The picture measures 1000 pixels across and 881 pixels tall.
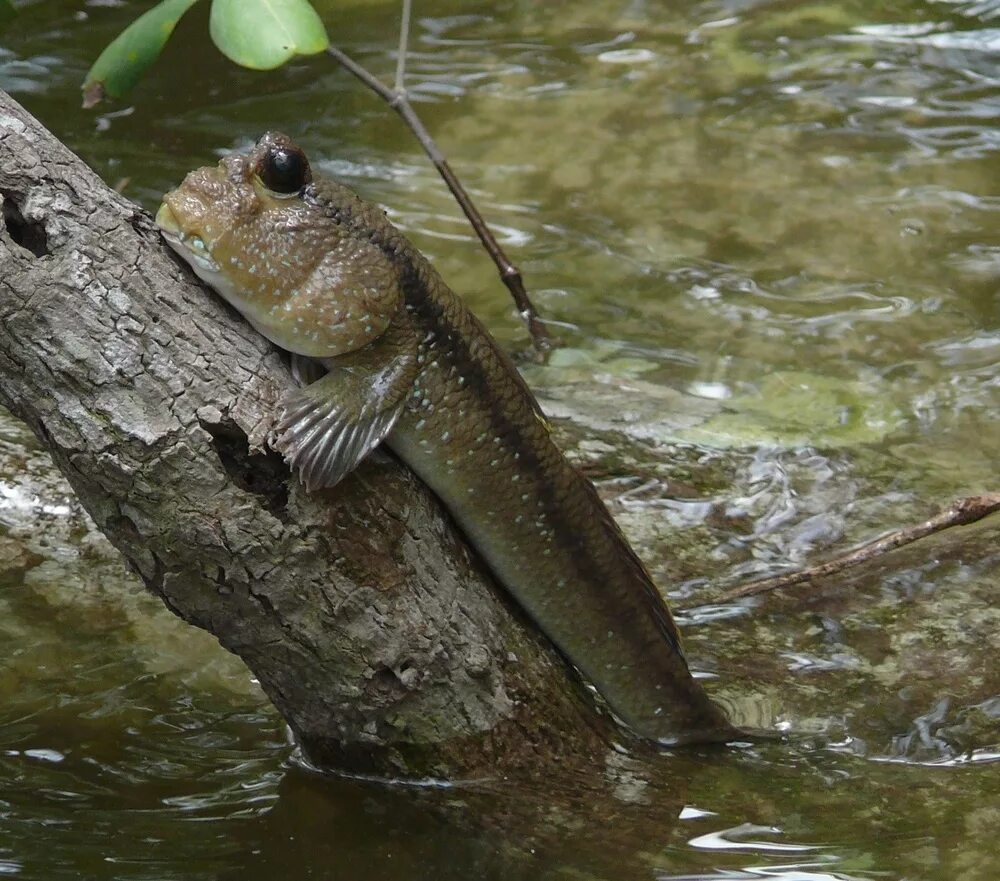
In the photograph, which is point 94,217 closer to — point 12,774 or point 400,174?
point 12,774

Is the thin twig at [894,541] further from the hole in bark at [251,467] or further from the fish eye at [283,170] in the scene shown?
the fish eye at [283,170]

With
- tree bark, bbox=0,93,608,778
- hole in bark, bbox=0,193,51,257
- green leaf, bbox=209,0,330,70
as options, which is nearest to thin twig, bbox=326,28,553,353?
green leaf, bbox=209,0,330,70

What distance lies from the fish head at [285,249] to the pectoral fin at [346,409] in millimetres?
42

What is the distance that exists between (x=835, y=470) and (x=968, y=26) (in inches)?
137

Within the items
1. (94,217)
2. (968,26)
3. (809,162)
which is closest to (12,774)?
(94,217)

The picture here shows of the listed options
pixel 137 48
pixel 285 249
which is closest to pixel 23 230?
pixel 285 249

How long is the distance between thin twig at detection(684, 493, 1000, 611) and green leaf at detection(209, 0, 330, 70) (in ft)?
5.01

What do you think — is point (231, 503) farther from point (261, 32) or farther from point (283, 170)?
point (261, 32)

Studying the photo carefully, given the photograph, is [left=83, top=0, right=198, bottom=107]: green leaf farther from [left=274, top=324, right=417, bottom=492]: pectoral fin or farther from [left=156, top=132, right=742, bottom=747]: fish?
[left=274, top=324, right=417, bottom=492]: pectoral fin

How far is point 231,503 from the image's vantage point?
195 centimetres

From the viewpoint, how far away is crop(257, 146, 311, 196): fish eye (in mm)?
2084

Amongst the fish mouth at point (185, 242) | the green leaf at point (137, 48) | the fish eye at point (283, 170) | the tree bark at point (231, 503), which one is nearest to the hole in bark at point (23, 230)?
the tree bark at point (231, 503)

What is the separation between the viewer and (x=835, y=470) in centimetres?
355

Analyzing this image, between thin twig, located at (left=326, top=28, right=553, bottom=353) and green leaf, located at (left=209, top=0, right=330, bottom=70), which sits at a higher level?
green leaf, located at (left=209, top=0, right=330, bottom=70)
